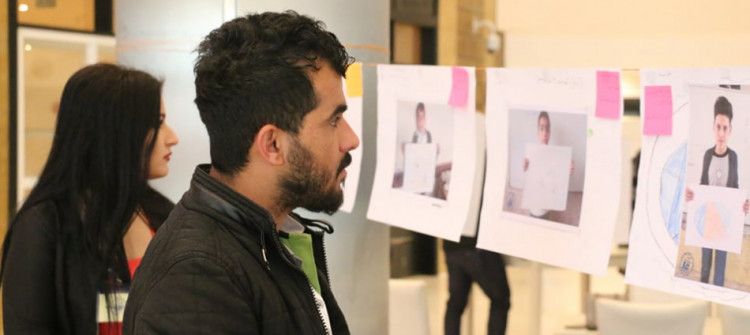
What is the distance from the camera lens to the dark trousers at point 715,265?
212 centimetres

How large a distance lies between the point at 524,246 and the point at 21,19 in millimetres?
4438

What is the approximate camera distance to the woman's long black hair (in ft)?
6.92

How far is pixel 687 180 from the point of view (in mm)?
2205

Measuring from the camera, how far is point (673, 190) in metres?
2.24

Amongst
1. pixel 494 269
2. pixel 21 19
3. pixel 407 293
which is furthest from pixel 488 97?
pixel 21 19

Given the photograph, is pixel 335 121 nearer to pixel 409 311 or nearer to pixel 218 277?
pixel 218 277

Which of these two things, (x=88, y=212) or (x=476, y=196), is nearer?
(x=88, y=212)

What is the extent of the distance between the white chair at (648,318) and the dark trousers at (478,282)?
1.24m

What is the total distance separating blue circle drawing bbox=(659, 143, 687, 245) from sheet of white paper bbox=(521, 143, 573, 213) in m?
0.29

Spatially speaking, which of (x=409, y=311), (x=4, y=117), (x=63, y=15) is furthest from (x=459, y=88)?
(x=63, y=15)

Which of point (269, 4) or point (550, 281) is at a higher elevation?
point (269, 4)

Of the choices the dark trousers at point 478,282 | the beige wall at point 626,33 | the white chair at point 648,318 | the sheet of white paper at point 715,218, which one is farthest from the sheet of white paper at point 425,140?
the beige wall at point 626,33

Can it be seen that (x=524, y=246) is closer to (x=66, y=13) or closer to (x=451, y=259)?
(x=451, y=259)

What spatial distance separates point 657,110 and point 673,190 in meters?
0.19
